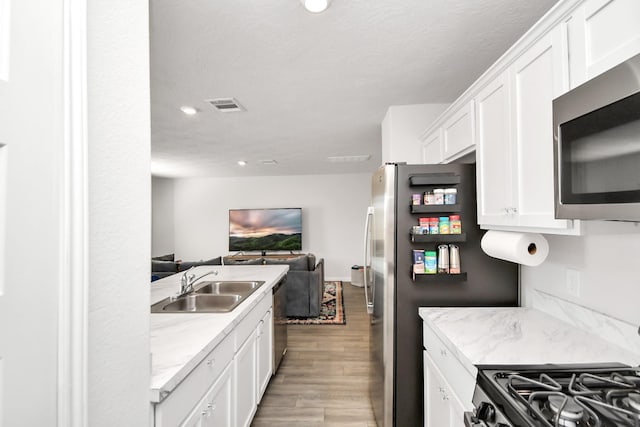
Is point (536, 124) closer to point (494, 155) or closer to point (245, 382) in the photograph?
point (494, 155)

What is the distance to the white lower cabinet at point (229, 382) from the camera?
1116 mm

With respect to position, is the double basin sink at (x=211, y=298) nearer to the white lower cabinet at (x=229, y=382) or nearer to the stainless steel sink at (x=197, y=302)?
the stainless steel sink at (x=197, y=302)

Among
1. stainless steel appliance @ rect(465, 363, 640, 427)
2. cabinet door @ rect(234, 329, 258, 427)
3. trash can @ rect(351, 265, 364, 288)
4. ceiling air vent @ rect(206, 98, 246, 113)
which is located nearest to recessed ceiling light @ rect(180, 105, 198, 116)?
ceiling air vent @ rect(206, 98, 246, 113)

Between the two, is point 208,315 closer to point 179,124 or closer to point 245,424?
point 245,424

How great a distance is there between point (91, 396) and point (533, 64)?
187 centimetres

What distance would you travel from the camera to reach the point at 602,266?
133cm

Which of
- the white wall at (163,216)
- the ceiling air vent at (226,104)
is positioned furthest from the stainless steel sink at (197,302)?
the white wall at (163,216)

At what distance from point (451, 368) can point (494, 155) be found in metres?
1.07

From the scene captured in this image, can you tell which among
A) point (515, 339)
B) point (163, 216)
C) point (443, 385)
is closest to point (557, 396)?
point (515, 339)

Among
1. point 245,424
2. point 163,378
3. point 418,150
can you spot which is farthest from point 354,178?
point 163,378

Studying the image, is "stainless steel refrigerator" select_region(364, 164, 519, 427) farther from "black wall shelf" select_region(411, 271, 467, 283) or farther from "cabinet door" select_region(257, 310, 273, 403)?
"cabinet door" select_region(257, 310, 273, 403)

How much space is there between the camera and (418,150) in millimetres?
2869

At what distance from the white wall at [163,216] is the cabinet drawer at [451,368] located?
7314mm

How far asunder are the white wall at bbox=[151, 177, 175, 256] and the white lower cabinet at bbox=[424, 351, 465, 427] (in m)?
7.29
